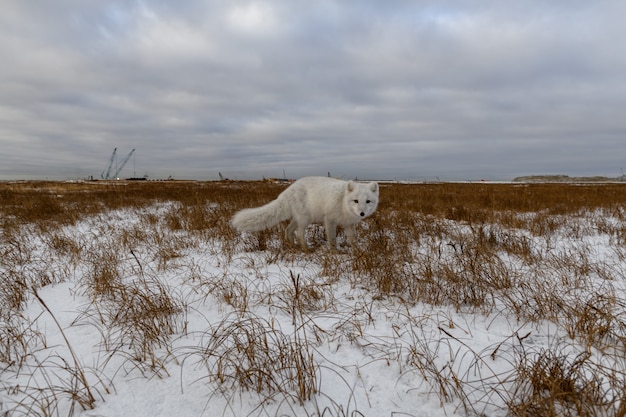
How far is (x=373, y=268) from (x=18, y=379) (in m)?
3.60

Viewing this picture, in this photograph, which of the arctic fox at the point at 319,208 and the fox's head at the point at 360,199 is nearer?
the fox's head at the point at 360,199

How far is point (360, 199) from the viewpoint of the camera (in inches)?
218

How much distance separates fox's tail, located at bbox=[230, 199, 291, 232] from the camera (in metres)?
5.80

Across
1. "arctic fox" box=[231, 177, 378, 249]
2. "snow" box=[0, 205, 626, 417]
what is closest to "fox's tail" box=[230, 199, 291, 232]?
"arctic fox" box=[231, 177, 378, 249]

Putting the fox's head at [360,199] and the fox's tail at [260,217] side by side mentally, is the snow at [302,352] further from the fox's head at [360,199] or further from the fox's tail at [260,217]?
the fox's tail at [260,217]

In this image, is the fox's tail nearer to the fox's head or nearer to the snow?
the fox's head

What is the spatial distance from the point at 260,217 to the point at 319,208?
120 cm

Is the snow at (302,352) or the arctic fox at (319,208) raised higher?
the arctic fox at (319,208)

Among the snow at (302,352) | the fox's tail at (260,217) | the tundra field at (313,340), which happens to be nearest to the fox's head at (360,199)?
the tundra field at (313,340)

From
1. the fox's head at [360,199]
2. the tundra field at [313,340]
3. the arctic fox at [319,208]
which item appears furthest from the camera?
the arctic fox at [319,208]

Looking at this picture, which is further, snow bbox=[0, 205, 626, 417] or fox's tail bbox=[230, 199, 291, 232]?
fox's tail bbox=[230, 199, 291, 232]

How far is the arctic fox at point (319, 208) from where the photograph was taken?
227 inches

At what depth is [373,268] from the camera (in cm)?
414

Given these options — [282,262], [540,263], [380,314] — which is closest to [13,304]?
[282,262]
